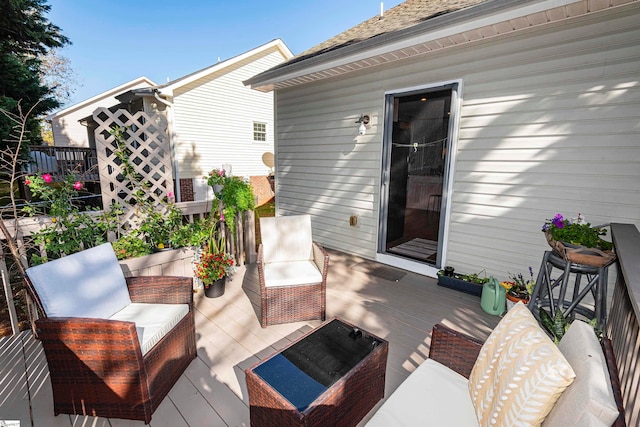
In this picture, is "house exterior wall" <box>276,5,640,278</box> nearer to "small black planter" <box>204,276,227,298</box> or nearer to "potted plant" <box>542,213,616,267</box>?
"potted plant" <box>542,213,616,267</box>

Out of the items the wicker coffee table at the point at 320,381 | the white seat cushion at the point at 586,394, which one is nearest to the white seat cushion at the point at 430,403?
the wicker coffee table at the point at 320,381

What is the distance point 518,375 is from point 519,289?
261 centimetres

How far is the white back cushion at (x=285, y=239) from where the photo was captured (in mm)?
3285

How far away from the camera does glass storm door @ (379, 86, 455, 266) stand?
4234 millimetres

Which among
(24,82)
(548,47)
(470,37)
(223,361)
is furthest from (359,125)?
(24,82)

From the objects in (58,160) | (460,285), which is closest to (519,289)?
(460,285)

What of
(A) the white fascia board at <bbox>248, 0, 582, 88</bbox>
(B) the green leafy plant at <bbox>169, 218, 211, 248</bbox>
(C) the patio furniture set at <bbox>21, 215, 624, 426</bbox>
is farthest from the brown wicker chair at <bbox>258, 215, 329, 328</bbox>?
(A) the white fascia board at <bbox>248, 0, 582, 88</bbox>

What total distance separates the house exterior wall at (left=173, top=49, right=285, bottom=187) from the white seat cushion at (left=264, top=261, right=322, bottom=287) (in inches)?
274

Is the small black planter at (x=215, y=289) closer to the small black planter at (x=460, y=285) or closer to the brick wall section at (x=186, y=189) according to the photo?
the small black planter at (x=460, y=285)

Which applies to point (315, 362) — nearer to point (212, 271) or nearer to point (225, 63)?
point (212, 271)

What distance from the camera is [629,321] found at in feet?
5.89

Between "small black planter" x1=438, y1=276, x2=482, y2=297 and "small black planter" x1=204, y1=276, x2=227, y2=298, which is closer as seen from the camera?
"small black planter" x1=204, y1=276, x2=227, y2=298

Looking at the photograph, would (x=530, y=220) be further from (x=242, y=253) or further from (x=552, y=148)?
(x=242, y=253)

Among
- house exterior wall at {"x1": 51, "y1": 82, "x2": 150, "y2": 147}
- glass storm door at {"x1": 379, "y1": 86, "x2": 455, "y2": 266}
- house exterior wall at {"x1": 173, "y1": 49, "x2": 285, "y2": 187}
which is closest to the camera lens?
glass storm door at {"x1": 379, "y1": 86, "x2": 455, "y2": 266}
